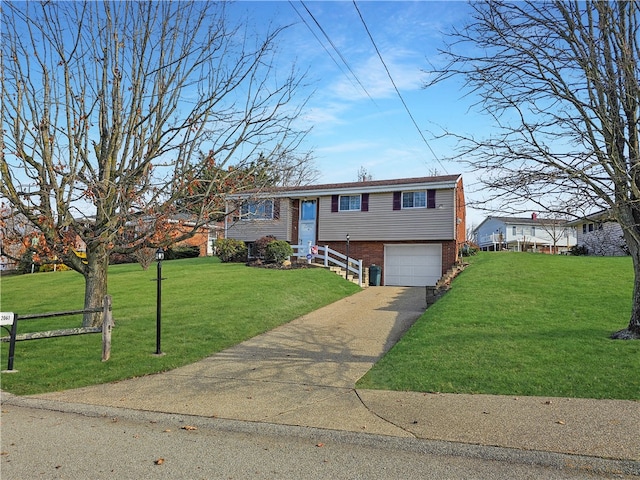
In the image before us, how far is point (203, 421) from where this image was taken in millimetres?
5746

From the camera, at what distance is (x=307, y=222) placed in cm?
2689

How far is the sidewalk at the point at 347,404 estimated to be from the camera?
16.0 feet

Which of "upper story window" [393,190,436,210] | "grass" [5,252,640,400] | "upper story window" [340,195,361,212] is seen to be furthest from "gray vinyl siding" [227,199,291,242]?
"grass" [5,252,640,400]

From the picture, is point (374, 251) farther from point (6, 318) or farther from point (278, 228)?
point (6, 318)

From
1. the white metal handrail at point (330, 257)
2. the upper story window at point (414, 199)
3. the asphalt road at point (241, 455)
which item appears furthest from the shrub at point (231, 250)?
the asphalt road at point (241, 455)

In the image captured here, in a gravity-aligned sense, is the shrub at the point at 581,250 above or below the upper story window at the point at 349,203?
below

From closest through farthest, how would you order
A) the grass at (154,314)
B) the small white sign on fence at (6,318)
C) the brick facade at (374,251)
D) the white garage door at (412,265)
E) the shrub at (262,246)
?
the small white sign on fence at (6,318), the grass at (154,314), the brick facade at (374,251), the shrub at (262,246), the white garage door at (412,265)

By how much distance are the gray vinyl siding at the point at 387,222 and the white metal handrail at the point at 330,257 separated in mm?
1287

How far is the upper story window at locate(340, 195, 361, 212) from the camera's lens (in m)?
25.6

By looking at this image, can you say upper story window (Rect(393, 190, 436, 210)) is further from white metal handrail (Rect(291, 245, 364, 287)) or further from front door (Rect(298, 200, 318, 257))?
front door (Rect(298, 200, 318, 257))

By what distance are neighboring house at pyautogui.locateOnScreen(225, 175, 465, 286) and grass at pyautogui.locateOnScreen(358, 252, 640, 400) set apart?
9.93 metres

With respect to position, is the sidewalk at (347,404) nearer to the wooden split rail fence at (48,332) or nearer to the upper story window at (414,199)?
the wooden split rail fence at (48,332)

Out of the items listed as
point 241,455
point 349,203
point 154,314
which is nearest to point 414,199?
point 349,203

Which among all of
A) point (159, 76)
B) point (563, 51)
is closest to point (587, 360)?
point (563, 51)
